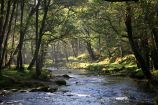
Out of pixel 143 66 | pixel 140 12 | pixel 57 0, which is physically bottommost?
pixel 143 66

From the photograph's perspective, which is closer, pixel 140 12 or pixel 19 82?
pixel 140 12

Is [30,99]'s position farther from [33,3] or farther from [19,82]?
[33,3]

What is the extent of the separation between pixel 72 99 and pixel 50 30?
25.3 m

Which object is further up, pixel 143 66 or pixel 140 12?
pixel 140 12

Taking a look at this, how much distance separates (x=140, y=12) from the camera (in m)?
22.7

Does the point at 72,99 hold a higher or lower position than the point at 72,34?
lower

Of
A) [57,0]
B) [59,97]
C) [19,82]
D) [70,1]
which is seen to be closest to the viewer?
[59,97]

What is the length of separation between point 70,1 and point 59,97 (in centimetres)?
2452

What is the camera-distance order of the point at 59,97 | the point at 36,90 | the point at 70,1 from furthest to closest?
the point at 70,1 < the point at 36,90 < the point at 59,97

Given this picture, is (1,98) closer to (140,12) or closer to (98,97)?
(98,97)

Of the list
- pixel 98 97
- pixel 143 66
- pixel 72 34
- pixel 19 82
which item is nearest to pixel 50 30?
pixel 72 34

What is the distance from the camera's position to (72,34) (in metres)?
48.2

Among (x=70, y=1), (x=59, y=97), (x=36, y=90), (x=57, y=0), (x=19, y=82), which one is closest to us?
(x=59, y=97)

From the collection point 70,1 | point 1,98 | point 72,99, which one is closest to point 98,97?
point 72,99
